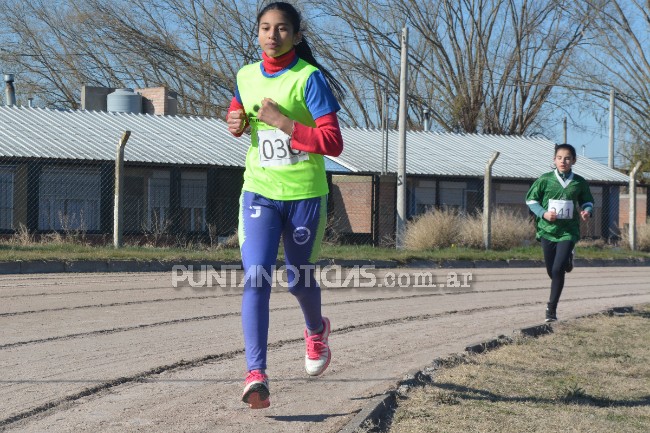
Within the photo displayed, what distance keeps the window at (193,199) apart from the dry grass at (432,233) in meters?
5.69

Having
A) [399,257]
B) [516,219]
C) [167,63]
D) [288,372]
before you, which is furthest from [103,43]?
[288,372]

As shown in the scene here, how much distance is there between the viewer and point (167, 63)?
153 feet

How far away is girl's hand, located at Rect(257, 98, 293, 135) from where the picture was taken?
525 cm

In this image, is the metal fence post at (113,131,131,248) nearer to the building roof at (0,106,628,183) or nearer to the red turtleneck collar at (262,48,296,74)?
the building roof at (0,106,628,183)

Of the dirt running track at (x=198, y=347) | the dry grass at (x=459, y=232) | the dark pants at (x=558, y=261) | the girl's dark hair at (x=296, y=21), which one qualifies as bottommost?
the dirt running track at (x=198, y=347)

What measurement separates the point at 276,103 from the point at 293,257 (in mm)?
831

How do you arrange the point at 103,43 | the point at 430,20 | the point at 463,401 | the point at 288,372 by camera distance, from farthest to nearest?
the point at 430,20 < the point at 103,43 < the point at 288,372 < the point at 463,401

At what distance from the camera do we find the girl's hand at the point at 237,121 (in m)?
5.50

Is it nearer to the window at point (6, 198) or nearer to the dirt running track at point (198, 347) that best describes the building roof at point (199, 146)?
the window at point (6, 198)

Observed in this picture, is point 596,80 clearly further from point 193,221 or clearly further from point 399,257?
point 399,257

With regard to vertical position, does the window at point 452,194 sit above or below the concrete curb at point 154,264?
above

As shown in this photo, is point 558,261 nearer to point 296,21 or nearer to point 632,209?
point 296,21

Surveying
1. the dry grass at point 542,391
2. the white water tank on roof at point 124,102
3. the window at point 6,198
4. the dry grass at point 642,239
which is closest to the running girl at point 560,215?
the dry grass at point 542,391

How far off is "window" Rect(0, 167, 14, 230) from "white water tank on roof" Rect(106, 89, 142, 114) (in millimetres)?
11247
